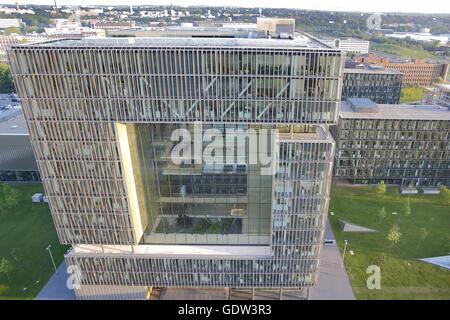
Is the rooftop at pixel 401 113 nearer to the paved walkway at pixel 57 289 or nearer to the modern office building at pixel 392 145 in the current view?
the modern office building at pixel 392 145

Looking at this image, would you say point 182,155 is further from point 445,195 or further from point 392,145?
point 445,195

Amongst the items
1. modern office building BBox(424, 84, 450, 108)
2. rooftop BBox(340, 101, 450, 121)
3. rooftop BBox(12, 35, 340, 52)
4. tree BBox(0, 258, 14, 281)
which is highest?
rooftop BBox(12, 35, 340, 52)

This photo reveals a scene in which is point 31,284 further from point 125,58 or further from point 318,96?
point 318,96

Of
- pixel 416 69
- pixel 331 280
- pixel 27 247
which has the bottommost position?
pixel 331 280

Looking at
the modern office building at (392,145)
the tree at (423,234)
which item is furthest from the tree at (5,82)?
the tree at (423,234)

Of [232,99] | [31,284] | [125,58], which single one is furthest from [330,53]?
[31,284]

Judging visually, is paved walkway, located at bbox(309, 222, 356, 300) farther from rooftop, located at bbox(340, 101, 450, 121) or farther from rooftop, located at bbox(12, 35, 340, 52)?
rooftop, located at bbox(12, 35, 340, 52)

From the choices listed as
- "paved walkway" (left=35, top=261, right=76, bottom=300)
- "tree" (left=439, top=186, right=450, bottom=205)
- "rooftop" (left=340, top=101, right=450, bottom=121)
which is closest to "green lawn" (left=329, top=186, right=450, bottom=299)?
"tree" (left=439, top=186, right=450, bottom=205)

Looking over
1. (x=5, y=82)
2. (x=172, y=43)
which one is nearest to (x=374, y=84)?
(x=172, y=43)
